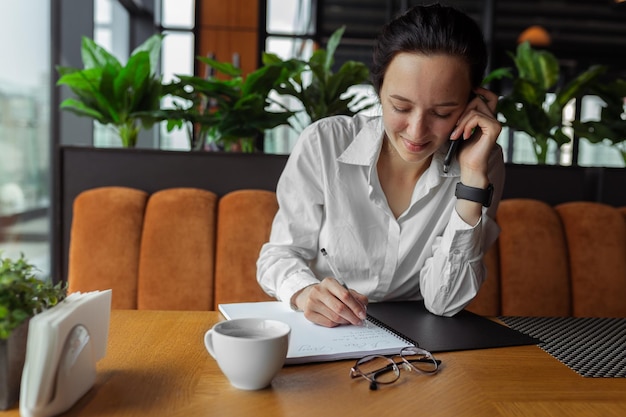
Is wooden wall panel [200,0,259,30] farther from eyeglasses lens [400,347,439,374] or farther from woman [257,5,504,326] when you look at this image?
eyeglasses lens [400,347,439,374]

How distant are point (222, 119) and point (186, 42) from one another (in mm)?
3840

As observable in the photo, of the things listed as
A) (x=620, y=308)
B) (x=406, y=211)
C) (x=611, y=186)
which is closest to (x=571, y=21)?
(x=611, y=186)

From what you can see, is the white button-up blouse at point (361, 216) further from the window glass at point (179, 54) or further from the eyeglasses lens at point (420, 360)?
the window glass at point (179, 54)

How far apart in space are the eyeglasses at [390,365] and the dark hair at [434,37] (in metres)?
0.62

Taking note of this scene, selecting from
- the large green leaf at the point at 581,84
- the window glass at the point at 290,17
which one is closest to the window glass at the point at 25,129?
the large green leaf at the point at 581,84

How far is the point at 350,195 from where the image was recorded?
135cm

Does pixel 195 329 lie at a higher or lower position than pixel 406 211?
lower

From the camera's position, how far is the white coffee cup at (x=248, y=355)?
0.65 meters

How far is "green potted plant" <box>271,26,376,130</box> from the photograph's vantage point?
1889mm

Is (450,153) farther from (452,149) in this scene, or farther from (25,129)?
(25,129)

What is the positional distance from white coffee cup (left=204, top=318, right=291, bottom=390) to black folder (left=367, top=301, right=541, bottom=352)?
283 mm

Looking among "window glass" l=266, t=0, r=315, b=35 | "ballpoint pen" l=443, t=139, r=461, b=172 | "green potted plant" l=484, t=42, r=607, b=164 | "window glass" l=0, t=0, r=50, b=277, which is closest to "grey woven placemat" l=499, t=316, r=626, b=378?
"ballpoint pen" l=443, t=139, r=461, b=172

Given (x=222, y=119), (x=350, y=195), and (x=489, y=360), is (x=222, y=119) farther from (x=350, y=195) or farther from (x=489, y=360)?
(x=489, y=360)

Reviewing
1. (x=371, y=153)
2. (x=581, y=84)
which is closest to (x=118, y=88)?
(x=371, y=153)
